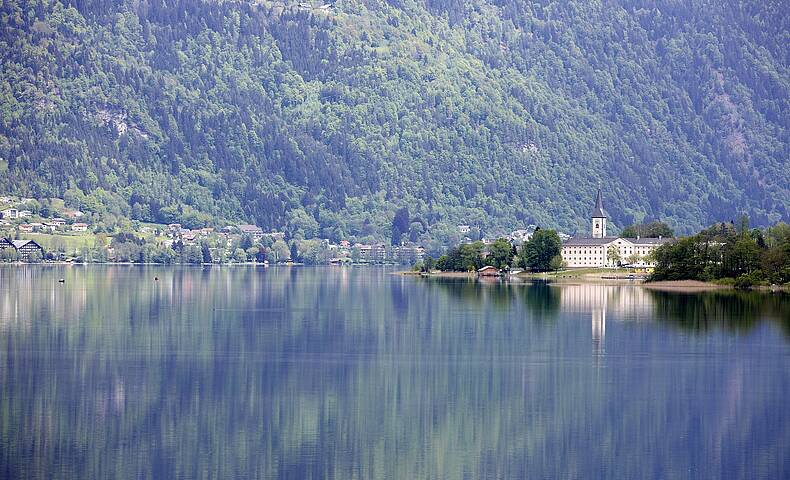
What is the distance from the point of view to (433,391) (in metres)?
44.6

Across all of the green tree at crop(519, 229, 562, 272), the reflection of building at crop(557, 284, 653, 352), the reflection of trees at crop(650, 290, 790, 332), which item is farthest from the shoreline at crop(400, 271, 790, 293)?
the reflection of trees at crop(650, 290, 790, 332)

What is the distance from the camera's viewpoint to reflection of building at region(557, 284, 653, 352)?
71.6 metres

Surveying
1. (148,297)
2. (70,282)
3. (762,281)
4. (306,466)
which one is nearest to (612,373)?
(306,466)

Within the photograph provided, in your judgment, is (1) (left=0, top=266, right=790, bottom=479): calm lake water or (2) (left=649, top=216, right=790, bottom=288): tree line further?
(2) (left=649, top=216, right=790, bottom=288): tree line

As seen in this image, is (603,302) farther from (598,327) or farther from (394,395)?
(394,395)

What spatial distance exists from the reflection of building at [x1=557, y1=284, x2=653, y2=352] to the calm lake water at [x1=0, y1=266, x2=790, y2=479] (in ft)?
2.35

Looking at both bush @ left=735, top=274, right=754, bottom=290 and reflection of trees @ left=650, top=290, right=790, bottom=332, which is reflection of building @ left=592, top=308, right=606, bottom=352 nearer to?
reflection of trees @ left=650, top=290, right=790, bottom=332

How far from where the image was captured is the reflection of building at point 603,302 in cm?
7156

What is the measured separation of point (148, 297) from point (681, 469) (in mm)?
65376

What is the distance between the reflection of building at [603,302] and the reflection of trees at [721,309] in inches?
42.9

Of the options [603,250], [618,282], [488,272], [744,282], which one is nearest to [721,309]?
[744,282]

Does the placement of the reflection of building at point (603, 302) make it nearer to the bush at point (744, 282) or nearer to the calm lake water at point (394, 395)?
the calm lake water at point (394, 395)

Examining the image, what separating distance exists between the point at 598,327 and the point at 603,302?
23.5 metres

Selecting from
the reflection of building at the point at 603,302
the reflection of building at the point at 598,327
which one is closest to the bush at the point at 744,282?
the reflection of building at the point at 603,302
